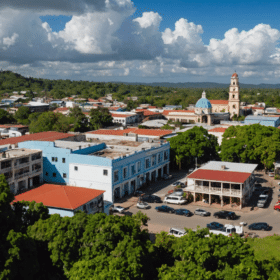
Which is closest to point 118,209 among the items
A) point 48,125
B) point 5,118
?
point 48,125

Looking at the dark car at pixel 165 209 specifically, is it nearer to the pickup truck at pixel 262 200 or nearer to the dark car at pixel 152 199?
the dark car at pixel 152 199

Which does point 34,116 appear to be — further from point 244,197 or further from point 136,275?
point 136,275

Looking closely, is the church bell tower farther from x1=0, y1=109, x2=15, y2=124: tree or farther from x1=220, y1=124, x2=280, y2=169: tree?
x1=0, y1=109, x2=15, y2=124: tree

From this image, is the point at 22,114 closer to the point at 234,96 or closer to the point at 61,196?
the point at 234,96

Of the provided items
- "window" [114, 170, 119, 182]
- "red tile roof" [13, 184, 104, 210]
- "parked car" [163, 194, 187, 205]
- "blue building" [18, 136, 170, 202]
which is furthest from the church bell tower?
"red tile roof" [13, 184, 104, 210]

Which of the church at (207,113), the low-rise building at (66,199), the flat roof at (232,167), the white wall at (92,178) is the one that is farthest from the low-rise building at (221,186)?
the church at (207,113)

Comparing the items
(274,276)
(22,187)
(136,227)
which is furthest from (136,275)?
(22,187)
